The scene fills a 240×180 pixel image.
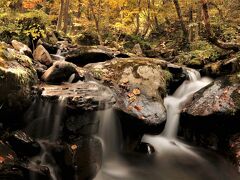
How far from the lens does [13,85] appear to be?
235 inches

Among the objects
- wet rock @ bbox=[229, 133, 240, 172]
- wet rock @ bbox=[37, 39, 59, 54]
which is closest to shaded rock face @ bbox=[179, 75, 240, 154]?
wet rock @ bbox=[229, 133, 240, 172]

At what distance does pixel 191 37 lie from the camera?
1498 centimetres

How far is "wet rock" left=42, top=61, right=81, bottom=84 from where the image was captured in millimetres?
7516

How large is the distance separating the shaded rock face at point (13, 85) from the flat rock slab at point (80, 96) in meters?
0.43

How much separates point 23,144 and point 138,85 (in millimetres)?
3469

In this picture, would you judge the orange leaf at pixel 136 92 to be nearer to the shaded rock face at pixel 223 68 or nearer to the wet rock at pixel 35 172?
the wet rock at pixel 35 172

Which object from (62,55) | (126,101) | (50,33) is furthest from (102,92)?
(50,33)

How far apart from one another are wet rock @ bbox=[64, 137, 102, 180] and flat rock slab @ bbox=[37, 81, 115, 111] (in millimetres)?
730

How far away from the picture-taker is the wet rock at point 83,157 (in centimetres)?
572

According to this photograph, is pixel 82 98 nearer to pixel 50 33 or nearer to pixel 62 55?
pixel 62 55

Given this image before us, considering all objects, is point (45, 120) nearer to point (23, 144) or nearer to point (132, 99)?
point (23, 144)

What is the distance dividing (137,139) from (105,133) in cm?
79

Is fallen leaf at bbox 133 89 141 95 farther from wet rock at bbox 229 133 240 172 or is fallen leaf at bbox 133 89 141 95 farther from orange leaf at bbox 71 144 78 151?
wet rock at bbox 229 133 240 172

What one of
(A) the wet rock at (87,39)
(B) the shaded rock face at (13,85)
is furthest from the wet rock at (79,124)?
(A) the wet rock at (87,39)
